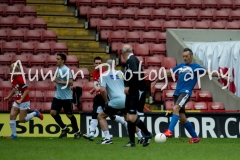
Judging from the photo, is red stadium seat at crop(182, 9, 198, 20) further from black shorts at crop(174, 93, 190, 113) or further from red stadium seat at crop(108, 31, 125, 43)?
black shorts at crop(174, 93, 190, 113)

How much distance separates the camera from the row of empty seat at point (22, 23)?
987 inches

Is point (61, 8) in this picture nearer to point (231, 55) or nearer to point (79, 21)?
point (79, 21)

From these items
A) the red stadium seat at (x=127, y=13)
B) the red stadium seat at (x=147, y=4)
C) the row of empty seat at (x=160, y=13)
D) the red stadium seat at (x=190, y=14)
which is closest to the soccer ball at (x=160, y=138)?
the row of empty seat at (x=160, y=13)

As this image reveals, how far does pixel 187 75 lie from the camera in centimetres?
1527

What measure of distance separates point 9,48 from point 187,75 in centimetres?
970

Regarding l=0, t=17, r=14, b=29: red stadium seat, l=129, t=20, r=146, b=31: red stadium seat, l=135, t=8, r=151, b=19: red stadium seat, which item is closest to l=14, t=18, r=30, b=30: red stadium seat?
l=0, t=17, r=14, b=29: red stadium seat

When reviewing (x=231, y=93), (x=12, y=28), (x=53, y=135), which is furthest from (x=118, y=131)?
(x=12, y=28)

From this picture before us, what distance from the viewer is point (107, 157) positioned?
37.0ft


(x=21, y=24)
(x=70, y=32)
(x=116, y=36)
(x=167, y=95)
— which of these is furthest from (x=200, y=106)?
(x=21, y=24)

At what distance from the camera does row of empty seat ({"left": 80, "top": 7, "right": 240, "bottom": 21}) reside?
1038 inches

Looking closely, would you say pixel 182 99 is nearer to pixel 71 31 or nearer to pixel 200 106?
pixel 200 106

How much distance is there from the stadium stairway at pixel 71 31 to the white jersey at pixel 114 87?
348 inches

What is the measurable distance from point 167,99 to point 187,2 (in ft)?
24.4

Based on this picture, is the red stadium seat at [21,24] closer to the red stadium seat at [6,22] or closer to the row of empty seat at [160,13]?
the red stadium seat at [6,22]
